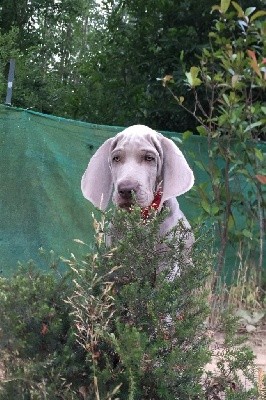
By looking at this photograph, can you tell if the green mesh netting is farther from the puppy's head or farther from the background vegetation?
the background vegetation

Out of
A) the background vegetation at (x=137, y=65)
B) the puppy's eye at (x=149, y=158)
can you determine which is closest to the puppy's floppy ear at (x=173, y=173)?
the puppy's eye at (x=149, y=158)

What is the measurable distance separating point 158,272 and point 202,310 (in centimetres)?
21

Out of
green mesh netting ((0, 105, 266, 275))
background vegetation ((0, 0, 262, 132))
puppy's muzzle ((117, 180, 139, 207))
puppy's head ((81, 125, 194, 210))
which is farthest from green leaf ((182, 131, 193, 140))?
puppy's muzzle ((117, 180, 139, 207))

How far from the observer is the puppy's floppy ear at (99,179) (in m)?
4.49

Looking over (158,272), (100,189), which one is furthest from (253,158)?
(158,272)

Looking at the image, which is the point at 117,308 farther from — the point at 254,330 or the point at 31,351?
the point at 254,330

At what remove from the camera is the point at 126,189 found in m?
3.90

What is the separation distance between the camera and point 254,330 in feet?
20.7

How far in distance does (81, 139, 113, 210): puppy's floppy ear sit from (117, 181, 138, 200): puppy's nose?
53 centimetres

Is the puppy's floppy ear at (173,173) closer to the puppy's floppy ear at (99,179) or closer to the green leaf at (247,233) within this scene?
the puppy's floppy ear at (99,179)

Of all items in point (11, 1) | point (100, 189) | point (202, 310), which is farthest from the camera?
A: point (11, 1)

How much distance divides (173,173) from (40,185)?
2.25m

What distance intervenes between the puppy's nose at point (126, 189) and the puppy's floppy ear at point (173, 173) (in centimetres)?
27

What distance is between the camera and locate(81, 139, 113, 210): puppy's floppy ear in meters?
4.49
